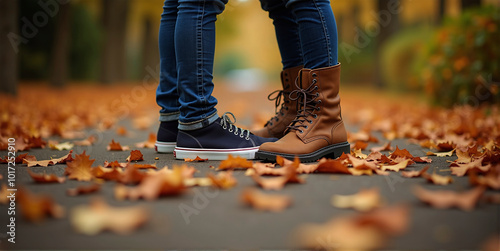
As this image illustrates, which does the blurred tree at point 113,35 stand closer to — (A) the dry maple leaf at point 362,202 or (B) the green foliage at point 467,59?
(B) the green foliage at point 467,59

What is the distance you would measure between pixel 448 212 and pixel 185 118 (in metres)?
1.55

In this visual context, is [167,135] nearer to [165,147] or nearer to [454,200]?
[165,147]

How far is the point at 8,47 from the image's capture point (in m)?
7.64

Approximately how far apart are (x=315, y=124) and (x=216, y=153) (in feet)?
2.01

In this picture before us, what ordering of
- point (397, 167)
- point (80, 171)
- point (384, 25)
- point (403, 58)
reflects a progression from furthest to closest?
point (384, 25) < point (403, 58) < point (397, 167) < point (80, 171)

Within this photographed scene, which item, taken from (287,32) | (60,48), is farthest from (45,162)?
(60,48)

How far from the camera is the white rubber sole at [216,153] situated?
2568mm

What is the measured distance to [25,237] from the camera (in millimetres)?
1318

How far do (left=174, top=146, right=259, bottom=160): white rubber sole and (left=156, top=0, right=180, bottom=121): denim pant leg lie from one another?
37 centimetres

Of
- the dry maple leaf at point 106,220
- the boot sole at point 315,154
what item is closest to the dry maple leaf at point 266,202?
the dry maple leaf at point 106,220

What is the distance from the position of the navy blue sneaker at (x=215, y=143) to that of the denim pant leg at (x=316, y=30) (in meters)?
0.61

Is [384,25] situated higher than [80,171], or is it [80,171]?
[384,25]

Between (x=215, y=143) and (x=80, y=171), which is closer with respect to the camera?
(x=80, y=171)

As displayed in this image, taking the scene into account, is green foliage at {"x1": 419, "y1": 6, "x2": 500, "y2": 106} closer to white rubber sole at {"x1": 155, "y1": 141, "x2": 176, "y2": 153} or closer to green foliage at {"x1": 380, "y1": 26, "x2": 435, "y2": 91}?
green foliage at {"x1": 380, "y1": 26, "x2": 435, "y2": 91}
